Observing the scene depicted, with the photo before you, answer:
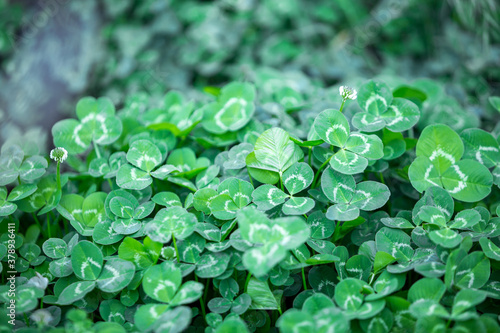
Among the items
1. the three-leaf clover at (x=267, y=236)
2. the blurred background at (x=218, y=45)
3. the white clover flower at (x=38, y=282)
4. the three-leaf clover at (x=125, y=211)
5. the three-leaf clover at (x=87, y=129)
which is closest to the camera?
the three-leaf clover at (x=267, y=236)

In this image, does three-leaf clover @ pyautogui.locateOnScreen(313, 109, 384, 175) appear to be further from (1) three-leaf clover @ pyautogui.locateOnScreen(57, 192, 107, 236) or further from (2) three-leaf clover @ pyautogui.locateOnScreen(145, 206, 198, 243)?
(1) three-leaf clover @ pyautogui.locateOnScreen(57, 192, 107, 236)

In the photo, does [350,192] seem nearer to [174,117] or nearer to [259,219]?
[259,219]

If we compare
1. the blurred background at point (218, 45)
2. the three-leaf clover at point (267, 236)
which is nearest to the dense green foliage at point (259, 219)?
the three-leaf clover at point (267, 236)

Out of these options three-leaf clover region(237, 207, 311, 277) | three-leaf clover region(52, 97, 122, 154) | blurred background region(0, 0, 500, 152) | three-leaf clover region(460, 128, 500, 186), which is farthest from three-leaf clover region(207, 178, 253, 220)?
blurred background region(0, 0, 500, 152)

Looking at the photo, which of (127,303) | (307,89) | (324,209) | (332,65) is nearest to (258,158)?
(324,209)

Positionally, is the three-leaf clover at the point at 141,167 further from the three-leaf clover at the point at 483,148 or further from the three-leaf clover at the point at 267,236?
the three-leaf clover at the point at 483,148

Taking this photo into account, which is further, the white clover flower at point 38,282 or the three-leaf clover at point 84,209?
the three-leaf clover at point 84,209

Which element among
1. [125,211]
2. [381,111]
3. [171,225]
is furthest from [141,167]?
[381,111]

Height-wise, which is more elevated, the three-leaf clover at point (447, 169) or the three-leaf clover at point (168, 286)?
the three-leaf clover at point (168, 286)
